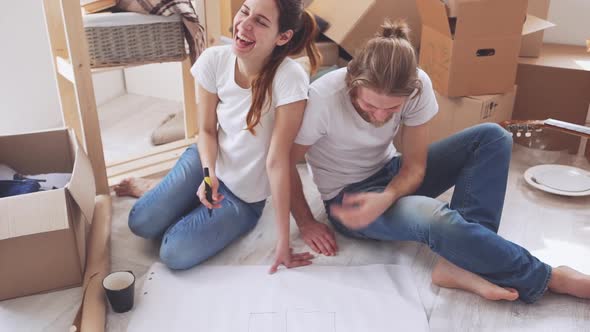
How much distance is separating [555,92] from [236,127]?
122cm

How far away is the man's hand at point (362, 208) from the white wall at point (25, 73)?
1.32 m

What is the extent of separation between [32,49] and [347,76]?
137 centimetres

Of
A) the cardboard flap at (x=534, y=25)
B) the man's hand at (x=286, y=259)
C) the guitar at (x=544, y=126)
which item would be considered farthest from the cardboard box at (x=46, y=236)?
the cardboard flap at (x=534, y=25)

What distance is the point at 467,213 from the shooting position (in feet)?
3.99

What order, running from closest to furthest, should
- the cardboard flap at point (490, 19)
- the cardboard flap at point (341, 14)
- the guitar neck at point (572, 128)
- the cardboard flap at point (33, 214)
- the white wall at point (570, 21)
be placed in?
1. the cardboard flap at point (33, 214)
2. the guitar neck at point (572, 128)
3. the cardboard flap at point (490, 19)
4. the cardboard flap at point (341, 14)
5. the white wall at point (570, 21)

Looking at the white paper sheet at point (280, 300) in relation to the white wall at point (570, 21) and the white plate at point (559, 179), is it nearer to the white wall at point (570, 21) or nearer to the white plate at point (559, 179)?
the white plate at point (559, 179)

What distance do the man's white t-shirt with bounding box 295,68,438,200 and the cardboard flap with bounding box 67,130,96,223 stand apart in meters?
0.49

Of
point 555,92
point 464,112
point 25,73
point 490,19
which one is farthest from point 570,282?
point 25,73

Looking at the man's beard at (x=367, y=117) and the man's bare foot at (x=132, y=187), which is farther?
the man's bare foot at (x=132, y=187)

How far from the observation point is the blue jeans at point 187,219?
1.24 meters

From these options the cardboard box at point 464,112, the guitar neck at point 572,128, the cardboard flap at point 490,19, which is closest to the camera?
the guitar neck at point 572,128

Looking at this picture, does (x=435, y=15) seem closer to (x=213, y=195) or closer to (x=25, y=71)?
(x=213, y=195)

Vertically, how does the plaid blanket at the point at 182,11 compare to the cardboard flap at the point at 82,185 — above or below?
above

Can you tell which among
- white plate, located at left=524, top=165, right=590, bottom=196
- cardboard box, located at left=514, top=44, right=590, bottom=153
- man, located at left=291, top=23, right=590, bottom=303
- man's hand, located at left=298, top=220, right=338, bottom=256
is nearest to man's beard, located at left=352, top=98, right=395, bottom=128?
man, located at left=291, top=23, right=590, bottom=303
